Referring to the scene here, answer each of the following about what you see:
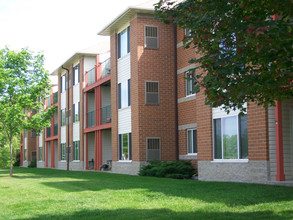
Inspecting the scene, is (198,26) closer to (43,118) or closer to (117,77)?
(117,77)

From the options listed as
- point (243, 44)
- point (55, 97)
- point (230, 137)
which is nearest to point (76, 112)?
point (55, 97)

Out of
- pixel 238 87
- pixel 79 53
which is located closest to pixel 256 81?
pixel 238 87

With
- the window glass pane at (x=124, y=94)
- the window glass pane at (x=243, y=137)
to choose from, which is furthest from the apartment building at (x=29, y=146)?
the window glass pane at (x=243, y=137)

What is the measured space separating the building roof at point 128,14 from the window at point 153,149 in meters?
7.27

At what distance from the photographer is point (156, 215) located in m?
9.23

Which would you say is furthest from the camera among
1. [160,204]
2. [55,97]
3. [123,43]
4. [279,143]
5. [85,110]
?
[55,97]

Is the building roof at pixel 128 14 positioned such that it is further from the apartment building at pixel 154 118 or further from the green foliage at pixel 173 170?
the green foliage at pixel 173 170

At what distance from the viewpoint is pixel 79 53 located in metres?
35.3

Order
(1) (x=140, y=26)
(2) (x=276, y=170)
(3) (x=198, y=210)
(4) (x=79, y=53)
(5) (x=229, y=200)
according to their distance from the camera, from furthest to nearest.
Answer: (4) (x=79, y=53), (1) (x=140, y=26), (2) (x=276, y=170), (5) (x=229, y=200), (3) (x=198, y=210)

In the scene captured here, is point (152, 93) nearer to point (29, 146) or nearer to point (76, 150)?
point (76, 150)

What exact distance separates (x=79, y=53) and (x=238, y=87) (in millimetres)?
29254

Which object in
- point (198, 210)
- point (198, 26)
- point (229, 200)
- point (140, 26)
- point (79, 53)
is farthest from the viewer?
point (79, 53)

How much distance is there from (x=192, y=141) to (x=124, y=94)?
5.78m

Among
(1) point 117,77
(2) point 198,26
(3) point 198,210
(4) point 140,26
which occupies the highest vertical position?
(4) point 140,26
